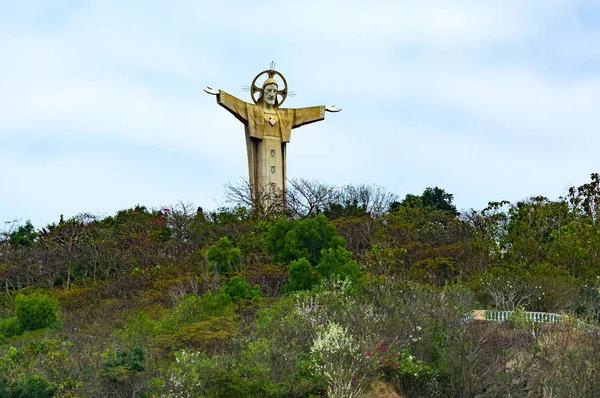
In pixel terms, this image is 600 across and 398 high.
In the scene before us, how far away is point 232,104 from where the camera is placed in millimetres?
37531

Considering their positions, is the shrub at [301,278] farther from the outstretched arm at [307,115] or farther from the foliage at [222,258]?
the outstretched arm at [307,115]

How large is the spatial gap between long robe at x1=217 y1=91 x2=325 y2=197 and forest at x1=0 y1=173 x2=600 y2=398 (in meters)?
0.92

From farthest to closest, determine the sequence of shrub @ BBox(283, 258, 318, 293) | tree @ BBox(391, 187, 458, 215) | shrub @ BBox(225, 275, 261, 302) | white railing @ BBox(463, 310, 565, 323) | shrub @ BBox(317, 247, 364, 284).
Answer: tree @ BBox(391, 187, 458, 215) → shrub @ BBox(283, 258, 318, 293) → shrub @ BBox(225, 275, 261, 302) → shrub @ BBox(317, 247, 364, 284) → white railing @ BBox(463, 310, 565, 323)

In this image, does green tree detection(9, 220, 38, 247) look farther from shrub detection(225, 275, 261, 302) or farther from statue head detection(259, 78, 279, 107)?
shrub detection(225, 275, 261, 302)

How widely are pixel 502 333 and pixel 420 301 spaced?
1.67m

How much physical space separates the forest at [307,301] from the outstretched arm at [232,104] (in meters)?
3.23

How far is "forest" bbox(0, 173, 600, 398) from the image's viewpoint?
16578 millimetres

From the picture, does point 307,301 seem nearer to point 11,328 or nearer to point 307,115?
point 11,328

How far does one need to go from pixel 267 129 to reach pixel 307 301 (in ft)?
59.9

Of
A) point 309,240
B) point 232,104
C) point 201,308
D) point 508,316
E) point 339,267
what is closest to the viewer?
point 508,316

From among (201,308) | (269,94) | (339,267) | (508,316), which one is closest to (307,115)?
(269,94)

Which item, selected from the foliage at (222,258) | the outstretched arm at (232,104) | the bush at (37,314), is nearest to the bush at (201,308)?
the bush at (37,314)

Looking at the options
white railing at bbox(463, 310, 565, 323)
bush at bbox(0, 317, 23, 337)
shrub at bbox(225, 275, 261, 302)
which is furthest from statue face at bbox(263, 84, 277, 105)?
white railing at bbox(463, 310, 565, 323)

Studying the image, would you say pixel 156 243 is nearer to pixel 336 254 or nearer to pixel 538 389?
pixel 336 254
